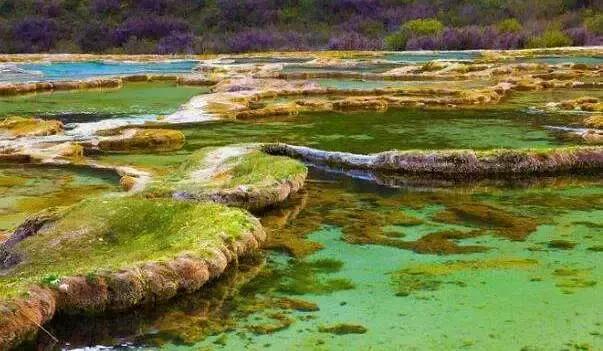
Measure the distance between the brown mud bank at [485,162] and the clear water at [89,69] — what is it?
77.6 feet

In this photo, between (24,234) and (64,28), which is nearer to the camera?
(24,234)

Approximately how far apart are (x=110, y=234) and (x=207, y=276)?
3.83 ft

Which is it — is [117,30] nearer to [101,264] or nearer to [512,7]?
[512,7]

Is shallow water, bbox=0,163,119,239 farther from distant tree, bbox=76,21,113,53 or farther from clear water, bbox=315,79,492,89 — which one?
distant tree, bbox=76,21,113,53

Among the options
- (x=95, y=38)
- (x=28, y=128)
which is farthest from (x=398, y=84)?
(x=95, y=38)

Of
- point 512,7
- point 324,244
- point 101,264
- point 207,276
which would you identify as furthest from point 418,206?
point 512,7

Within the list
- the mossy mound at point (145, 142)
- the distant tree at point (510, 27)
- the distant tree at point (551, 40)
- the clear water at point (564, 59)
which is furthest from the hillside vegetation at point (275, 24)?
the mossy mound at point (145, 142)

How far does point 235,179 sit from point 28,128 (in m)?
7.37

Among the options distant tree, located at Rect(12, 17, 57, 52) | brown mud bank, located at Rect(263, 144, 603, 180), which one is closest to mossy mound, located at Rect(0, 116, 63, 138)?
brown mud bank, located at Rect(263, 144, 603, 180)

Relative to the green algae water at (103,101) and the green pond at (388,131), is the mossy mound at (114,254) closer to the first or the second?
the green pond at (388,131)

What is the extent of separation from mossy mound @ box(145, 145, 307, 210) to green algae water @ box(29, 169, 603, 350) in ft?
0.86

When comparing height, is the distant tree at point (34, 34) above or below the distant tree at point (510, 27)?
below

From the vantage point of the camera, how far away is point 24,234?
7.07 metres

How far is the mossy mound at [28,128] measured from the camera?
14819 millimetres
